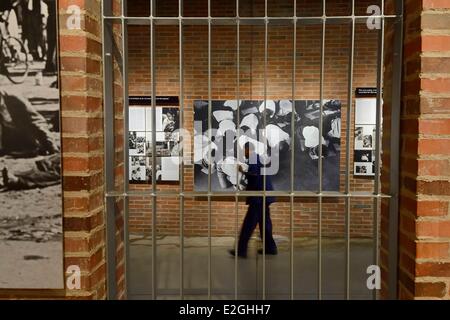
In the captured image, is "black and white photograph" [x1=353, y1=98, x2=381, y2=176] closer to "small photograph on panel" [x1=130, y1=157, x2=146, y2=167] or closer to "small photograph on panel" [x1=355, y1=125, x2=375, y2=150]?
"small photograph on panel" [x1=355, y1=125, x2=375, y2=150]

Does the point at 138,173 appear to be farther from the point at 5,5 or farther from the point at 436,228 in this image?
the point at 436,228

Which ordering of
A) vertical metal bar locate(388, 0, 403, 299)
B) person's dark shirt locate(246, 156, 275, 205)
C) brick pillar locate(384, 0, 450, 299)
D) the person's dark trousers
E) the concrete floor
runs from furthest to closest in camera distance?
the person's dark trousers, person's dark shirt locate(246, 156, 275, 205), the concrete floor, vertical metal bar locate(388, 0, 403, 299), brick pillar locate(384, 0, 450, 299)

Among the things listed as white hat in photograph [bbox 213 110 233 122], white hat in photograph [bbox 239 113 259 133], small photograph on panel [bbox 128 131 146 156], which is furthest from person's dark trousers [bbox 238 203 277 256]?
small photograph on panel [bbox 128 131 146 156]

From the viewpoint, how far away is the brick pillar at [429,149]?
59.4 inches

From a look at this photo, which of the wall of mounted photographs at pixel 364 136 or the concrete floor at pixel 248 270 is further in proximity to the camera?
the wall of mounted photographs at pixel 364 136

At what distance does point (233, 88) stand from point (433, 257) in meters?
4.34

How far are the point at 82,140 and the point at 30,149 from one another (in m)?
0.20

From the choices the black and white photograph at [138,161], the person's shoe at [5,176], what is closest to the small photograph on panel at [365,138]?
the black and white photograph at [138,161]

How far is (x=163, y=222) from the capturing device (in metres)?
5.73

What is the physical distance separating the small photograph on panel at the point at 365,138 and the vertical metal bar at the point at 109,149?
4463 mm

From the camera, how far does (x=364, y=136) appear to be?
18.2 feet

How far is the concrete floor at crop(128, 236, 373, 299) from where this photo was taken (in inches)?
167

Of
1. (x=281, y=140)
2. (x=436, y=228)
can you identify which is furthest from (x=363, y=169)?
(x=436, y=228)

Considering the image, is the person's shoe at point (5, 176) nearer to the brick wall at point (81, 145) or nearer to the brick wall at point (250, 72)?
the brick wall at point (81, 145)
